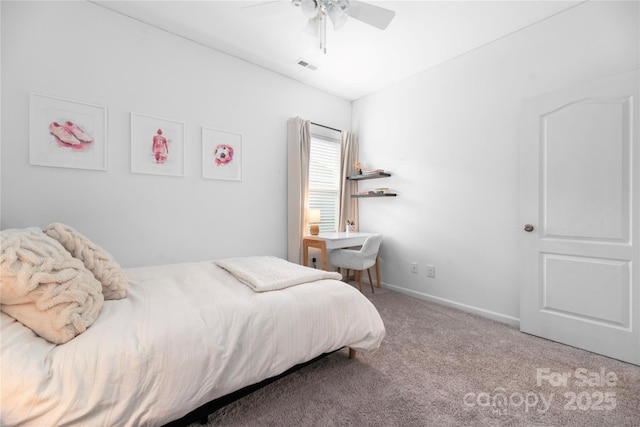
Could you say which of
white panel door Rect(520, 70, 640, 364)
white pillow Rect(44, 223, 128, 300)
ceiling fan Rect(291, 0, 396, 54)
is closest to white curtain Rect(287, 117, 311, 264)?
ceiling fan Rect(291, 0, 396, 54)

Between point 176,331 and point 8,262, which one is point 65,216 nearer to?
point 8,262

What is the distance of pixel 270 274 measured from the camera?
1861 millimetres

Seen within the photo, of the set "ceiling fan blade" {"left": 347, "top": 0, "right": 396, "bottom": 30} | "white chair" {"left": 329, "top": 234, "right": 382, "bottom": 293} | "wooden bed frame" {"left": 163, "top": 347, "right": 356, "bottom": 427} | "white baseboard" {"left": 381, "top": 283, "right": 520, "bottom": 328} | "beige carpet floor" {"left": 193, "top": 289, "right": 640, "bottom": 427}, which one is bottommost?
"beige carpet floor" {"left": 193, "top": 289, "right": 640, "bottom": 427}

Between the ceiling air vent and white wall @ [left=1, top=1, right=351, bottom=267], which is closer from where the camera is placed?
white wall @ [left=1, top=1, right=351, bottom=267]

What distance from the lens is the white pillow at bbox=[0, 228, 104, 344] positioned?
3.28ft

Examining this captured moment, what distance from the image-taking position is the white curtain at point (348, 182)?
3.99 m

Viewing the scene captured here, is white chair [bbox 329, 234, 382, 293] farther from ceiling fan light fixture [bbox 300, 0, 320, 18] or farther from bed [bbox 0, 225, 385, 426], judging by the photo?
ceiling fan light fixture [bbox 300, 0, 320, 18]

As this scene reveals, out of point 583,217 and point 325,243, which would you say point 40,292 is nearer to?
point 325,243

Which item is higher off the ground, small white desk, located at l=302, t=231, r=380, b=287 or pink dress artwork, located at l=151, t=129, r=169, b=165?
pink dress artwork, located at l=151, t=129, r=169, b=165

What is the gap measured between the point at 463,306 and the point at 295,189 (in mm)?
2276

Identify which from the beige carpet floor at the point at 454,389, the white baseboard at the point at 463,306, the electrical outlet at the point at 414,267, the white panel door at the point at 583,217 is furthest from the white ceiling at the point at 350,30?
the white baseboard at the point at 463,306

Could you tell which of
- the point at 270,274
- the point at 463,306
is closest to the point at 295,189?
the point at 270,274

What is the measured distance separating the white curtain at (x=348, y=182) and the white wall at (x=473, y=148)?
1.28 feet

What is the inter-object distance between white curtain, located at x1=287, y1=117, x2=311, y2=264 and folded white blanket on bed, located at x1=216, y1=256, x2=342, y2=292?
3.62 ft
